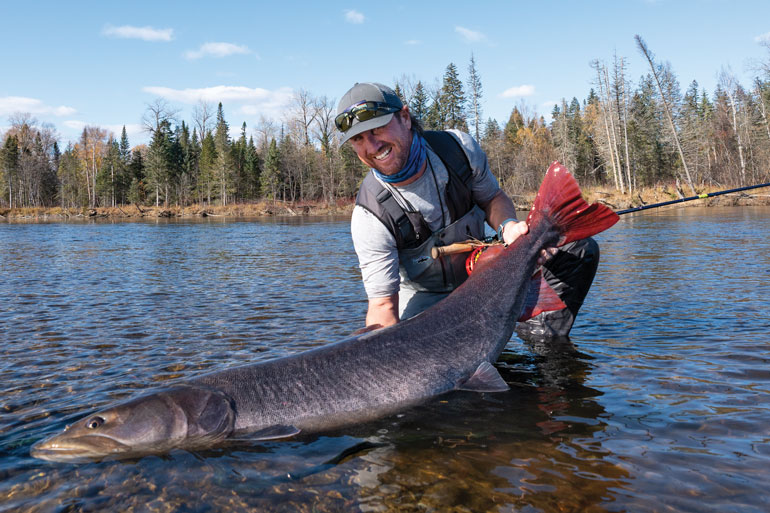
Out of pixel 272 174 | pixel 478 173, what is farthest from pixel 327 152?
pixel 478 173

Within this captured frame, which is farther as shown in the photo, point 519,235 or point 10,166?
point 10,166

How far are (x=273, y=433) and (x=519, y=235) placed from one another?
2.50 m

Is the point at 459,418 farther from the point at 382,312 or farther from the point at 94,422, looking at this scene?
the point at 94,422

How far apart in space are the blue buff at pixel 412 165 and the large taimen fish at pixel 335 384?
106 centimetres

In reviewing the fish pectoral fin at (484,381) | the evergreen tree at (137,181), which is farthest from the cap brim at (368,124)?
the evergreen tree at (137,181)

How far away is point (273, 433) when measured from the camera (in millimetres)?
3594

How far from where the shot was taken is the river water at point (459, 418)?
3082 millimetres

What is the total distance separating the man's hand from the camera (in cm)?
467

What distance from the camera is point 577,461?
10.9 ft

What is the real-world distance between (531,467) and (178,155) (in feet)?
282

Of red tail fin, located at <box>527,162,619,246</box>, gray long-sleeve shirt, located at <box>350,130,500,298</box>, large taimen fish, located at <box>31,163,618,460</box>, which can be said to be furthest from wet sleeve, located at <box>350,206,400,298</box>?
red tail fin, located at <box>527,162,619,246</box>

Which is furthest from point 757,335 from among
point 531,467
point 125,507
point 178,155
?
point 178,155

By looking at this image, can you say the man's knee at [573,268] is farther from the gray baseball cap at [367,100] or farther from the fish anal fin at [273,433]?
the fish anal fin at [273,433]

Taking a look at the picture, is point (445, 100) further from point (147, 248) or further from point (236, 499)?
point (236, 499)
